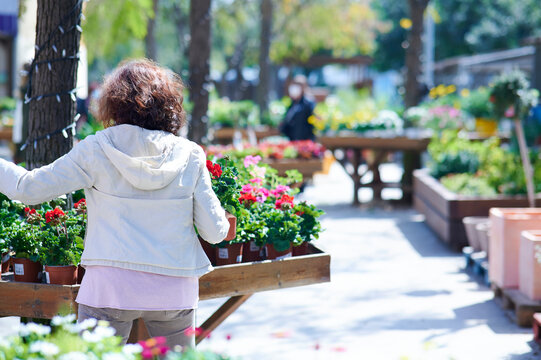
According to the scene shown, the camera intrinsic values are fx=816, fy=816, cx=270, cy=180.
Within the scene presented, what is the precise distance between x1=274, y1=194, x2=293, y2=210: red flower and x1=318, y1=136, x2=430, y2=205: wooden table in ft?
29.1

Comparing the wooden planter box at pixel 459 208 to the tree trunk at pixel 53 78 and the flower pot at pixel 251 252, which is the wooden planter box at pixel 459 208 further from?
the tree trunk at pixel 53 78

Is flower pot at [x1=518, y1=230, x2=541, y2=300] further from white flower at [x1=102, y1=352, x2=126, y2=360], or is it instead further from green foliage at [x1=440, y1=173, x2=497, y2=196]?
white flower at [x1=102, y1=352, x2=126, y2=360]

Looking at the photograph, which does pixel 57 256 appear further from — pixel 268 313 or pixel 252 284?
pixel 268 313

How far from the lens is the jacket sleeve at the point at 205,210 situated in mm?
3141

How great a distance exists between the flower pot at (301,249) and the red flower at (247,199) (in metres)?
0.35

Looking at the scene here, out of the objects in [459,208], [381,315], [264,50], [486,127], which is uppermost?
[264,50]

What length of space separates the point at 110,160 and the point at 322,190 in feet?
43.4

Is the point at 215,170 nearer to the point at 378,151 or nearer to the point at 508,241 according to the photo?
the point at 508,241

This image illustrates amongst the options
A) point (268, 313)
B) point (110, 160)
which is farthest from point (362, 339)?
point (110, 160)

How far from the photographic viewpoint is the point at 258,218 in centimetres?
438

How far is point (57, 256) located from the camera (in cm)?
374

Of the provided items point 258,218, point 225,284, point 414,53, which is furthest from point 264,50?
point 225,284

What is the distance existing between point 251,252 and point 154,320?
1.18 metres

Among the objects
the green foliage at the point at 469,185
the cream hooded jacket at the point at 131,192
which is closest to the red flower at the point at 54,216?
the cream hooded jacket at the point at 131,192
